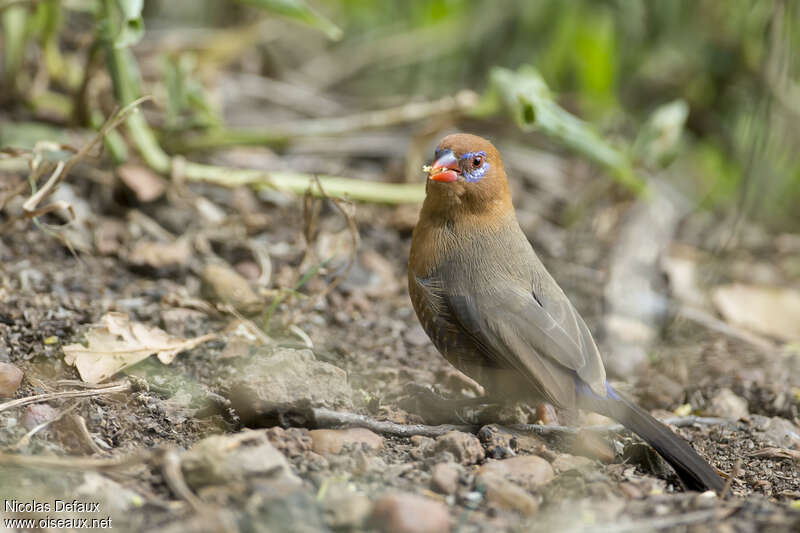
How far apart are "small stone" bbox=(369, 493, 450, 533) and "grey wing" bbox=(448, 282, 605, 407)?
0.99m

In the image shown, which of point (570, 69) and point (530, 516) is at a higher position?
point (570, 69)

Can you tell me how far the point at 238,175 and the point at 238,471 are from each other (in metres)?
2.40

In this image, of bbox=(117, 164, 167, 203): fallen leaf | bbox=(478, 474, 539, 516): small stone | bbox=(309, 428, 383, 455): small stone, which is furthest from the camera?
bbox=(117, 164, 167, 203): fallen leaf

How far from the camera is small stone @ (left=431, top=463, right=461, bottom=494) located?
2.51 metres

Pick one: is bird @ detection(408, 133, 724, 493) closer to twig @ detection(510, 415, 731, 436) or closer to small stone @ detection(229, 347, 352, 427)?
twig @ detection(510, 415, 731, 436)

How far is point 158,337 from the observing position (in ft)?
11.0

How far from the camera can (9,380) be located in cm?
276

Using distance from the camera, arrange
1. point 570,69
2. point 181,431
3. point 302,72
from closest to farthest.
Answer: point 181,431
point 570,69
point 302,72

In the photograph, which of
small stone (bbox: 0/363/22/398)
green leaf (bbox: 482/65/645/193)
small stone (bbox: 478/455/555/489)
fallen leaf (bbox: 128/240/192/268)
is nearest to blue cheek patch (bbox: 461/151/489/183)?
green leaf (bbox: 482/65/645/193)

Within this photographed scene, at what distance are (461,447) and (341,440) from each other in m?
0.38

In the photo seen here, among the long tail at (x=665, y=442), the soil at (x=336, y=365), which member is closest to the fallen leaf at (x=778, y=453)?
the soil at (x=336, y=365)

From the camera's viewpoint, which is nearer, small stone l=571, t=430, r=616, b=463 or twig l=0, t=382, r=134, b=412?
twig l=0, t=382, r=134, b=412

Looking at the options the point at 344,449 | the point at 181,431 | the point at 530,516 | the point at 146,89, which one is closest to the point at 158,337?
the point at 181,431

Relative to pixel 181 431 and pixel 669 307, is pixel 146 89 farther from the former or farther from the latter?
pixel 669 307
